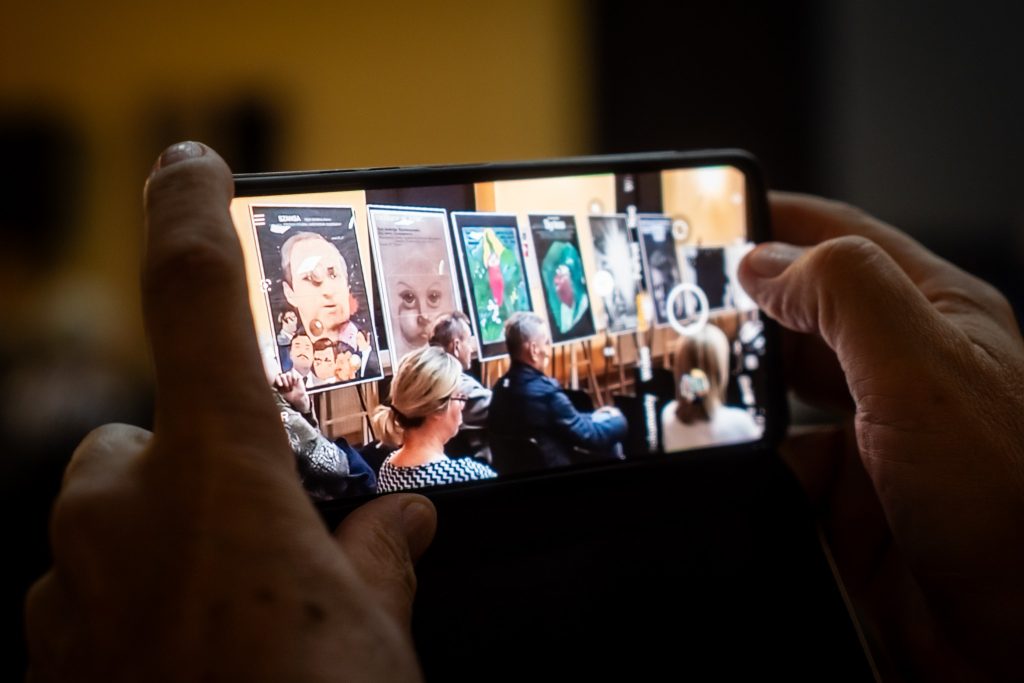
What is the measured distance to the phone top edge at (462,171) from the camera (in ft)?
1.94

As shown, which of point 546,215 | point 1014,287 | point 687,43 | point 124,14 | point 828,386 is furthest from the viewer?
point 124,14

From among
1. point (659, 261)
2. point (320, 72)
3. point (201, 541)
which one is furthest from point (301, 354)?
point (320, 72)

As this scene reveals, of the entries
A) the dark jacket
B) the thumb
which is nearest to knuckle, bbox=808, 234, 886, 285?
the thumb

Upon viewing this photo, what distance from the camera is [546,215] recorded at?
686mm

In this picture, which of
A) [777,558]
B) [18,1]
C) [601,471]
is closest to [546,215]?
[601,471]

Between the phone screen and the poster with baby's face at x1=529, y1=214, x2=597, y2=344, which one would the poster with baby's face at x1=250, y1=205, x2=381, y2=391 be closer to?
the phone screen

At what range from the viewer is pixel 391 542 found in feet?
1.70

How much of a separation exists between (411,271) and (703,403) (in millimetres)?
308

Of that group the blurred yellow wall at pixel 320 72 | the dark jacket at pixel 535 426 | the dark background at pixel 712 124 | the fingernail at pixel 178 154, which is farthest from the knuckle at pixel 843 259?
the blurred yellow wall at pixel 320 72

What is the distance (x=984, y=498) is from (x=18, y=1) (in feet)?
8.55

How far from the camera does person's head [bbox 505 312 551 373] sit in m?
0.66

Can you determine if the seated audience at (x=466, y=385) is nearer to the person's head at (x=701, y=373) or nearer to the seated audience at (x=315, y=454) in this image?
the seated audience at (x=315, y=454)

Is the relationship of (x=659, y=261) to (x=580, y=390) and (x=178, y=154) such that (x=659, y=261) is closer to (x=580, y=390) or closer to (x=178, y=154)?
(x=580, y=390)

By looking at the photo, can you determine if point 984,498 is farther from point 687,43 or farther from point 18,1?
point 18,1
